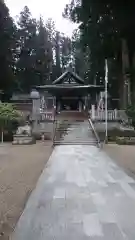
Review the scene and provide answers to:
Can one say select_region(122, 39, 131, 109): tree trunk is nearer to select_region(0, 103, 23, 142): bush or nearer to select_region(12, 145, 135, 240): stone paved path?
select_region(0, 103, 23, 142): bush

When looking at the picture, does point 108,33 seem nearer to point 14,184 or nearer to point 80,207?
point 14,184

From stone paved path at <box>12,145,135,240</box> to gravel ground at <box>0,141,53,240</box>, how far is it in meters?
0.16

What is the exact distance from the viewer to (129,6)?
82.3ft

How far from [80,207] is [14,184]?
9.17 feet

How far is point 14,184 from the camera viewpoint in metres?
9.41

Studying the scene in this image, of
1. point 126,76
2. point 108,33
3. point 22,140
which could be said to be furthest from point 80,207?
A: point 126,76

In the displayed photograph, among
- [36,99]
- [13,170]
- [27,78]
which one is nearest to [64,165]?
[13,170]

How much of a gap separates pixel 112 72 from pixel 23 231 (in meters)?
37.9

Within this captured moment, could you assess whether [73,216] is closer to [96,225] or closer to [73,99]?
[96,225]

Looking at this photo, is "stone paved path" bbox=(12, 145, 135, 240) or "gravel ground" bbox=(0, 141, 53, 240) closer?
"stone paved path" bbox=(12, 145, 135, 240)

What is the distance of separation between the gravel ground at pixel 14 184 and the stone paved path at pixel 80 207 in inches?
6.3

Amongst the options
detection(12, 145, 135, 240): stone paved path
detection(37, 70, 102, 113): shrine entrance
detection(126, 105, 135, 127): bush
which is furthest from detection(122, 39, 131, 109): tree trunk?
detection(12, 145, 135, 240): stone paved path

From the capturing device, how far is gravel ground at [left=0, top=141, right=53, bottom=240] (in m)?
6.07

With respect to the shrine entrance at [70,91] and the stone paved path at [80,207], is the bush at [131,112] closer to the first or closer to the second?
the shrine entrance at [70,91]
